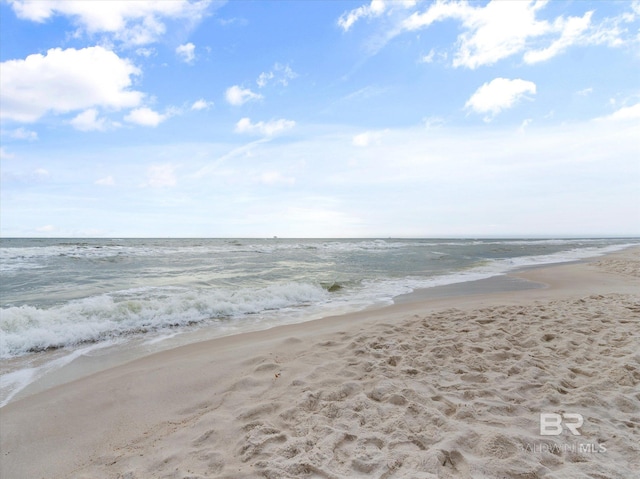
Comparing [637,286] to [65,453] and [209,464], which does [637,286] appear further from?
[65,453]

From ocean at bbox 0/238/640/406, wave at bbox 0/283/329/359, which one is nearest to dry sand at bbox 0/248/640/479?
ocean at bbox 0/238/640/406

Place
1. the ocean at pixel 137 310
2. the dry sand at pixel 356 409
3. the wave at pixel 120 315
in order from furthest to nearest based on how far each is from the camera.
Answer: the wave at pixel 120 315, the ocean at pixel 137 310, the dry sand at pixel 356 409

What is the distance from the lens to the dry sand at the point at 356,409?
2.36 m

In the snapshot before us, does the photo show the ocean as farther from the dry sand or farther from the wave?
the dry sand

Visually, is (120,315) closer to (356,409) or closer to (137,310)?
(137,310)

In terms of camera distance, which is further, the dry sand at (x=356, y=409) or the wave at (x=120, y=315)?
the wave at (x=120, y=315)

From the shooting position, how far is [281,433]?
8.91ft

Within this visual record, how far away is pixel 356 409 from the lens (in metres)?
3.04

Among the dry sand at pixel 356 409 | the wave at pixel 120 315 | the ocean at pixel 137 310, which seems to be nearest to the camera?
the dry sand at pixel 356 409

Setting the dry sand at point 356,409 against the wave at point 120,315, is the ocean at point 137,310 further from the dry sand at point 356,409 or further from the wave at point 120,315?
the dry sand at point 356,409

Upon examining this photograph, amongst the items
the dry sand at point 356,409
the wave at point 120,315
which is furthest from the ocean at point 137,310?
the dry sand at point 356,409

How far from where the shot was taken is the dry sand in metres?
2.36

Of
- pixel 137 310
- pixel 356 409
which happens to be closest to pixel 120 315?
pixel 137 310

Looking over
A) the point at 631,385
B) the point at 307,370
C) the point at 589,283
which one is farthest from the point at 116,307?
the point at 589,283
